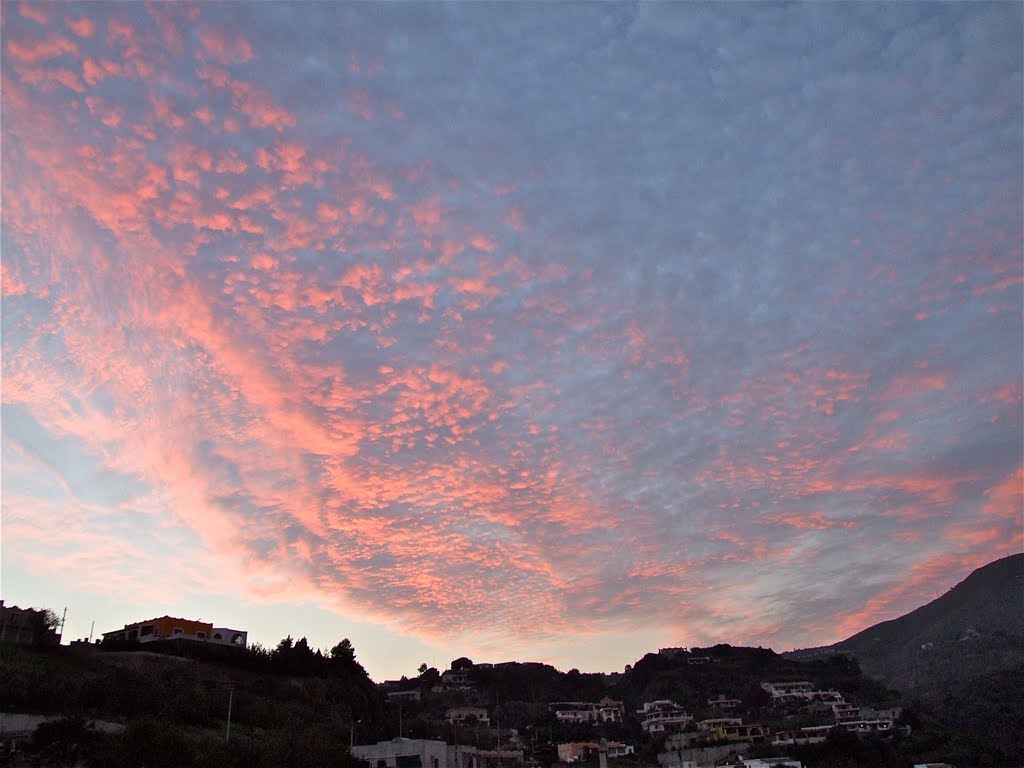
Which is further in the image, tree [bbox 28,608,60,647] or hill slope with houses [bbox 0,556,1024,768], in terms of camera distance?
tree [bbox 28,608,60,647]

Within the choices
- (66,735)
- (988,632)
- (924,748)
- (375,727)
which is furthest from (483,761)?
(988,632)

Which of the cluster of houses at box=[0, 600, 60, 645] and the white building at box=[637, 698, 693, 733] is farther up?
the cluster of houses at box=[0, 600, 60, 645]

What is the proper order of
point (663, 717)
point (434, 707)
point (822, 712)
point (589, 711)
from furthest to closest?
point (589, 711), point (434, 707), point (663, 717), point (822, 712)

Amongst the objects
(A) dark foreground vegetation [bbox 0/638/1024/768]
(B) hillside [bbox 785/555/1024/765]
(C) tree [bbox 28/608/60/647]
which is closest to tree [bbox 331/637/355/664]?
(A) dark foreground vegetation [bbox 0/638/1024/768]

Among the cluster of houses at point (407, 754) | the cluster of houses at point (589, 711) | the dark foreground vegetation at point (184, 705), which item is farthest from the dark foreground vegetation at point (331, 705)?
the cluster of houses at point (407, 754)

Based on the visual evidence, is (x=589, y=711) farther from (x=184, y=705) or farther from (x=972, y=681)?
(x=184, y=705)

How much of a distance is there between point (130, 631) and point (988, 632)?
183372mm

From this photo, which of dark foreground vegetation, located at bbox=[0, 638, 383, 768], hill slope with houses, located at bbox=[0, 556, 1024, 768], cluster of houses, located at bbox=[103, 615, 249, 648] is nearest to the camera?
dark foreground vegetation, located at bbox=[0, 638, 383, 768]

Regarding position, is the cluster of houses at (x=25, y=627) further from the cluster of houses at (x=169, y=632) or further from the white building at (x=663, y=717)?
the white building at (x=663, y=717)

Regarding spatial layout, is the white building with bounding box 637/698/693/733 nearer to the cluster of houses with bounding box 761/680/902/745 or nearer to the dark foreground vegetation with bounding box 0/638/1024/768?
the dark foreground vegetation with bounding box 0/638/1024/768

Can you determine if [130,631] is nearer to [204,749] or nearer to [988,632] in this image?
[204,749]

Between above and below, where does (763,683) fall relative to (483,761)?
above

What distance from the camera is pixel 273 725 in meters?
55.2

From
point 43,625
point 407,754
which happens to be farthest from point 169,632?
point 407,754
